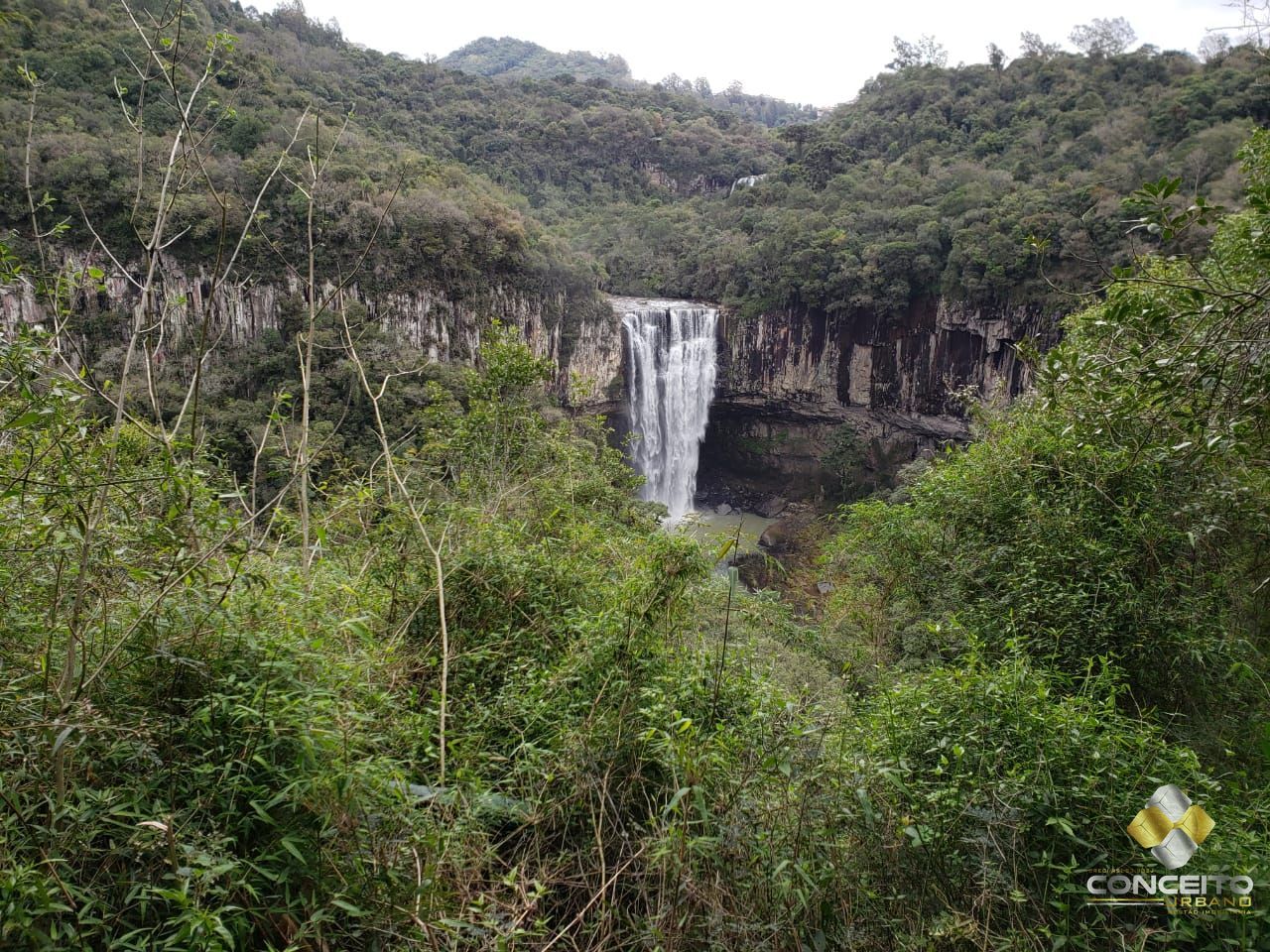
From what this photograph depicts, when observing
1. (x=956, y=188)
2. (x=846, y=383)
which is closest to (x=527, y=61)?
(x=956, y=188)

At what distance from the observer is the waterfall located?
79.8 ft

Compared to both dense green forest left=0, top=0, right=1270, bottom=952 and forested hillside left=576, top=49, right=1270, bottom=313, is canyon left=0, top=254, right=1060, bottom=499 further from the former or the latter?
dense green forest left=0, top=0, right=1270, bottom=952

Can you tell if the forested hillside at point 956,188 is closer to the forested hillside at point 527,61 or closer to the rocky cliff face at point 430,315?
the rocky cliff face at point 430,315

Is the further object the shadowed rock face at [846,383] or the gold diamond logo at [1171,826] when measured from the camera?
the shadowed rock face at [846,383]

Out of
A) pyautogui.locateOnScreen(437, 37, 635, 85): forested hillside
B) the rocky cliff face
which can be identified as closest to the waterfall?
Result: the rocky cliff face

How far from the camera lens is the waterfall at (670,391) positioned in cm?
2431

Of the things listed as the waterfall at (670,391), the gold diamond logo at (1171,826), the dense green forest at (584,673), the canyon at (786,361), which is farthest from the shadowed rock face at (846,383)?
the gold diamond logo at (1171,826)

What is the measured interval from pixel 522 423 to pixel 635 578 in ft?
14.6

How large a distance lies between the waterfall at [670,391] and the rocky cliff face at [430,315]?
1047 millimetres

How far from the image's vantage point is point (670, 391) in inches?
985

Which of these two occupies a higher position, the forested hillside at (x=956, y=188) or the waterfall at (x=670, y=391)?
the forested hillside at (x=956, y=188)

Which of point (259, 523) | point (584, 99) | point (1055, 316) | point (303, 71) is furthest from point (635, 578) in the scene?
point (584, 99)

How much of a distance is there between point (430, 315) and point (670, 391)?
9.46 m

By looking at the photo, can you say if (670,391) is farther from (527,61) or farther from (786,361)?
(527,61)
